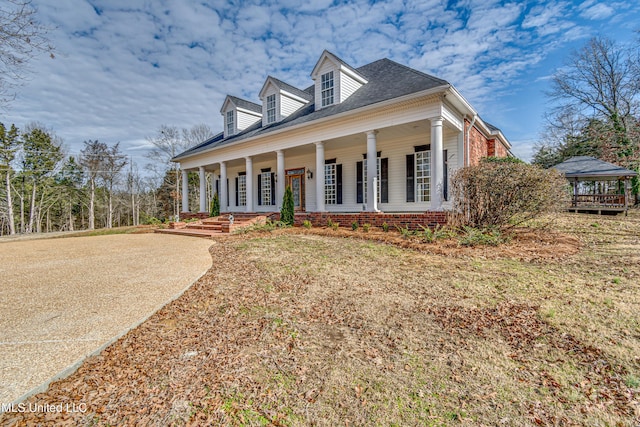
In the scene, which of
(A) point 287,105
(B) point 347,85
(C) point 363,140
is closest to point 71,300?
(C) point 363,140

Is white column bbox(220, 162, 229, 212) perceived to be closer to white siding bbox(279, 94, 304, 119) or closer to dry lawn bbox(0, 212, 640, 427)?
white siding bbox(279, 94, 304, 119)

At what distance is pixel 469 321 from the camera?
3146 millimetres

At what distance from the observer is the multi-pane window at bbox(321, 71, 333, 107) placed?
38.7 feet

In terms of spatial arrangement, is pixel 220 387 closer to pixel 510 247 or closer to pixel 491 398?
pixel 491 398

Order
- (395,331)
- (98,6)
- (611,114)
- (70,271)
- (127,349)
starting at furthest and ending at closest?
1. (611,114)
2. (98,6)
3. (70,271)
4. (395,331)
5. (127,349)

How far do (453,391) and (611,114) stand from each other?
1043 inches

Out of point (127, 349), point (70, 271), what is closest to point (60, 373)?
point (127, 349)

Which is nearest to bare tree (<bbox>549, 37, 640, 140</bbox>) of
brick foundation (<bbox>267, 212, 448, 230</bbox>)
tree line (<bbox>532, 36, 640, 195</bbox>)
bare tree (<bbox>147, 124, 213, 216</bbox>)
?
tree line (<bbox>532, 36, 640, 195</bbox>)

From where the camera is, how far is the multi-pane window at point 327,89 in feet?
38.7

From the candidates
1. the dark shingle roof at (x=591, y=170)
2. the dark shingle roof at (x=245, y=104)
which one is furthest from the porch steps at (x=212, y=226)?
the dark shingle roof at (x=591, y=170)

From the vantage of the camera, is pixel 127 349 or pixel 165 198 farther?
pixel 165 198

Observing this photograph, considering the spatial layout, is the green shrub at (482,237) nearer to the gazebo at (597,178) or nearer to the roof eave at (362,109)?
the roof eave at (362,109)

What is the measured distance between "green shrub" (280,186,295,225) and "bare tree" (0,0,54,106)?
25.8 feet

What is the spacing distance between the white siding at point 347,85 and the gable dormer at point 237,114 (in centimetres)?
721
